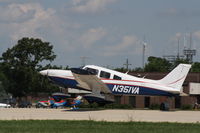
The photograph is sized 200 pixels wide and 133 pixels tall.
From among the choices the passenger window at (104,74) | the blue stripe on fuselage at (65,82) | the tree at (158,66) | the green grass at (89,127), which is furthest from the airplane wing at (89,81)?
the tree at (158,66)

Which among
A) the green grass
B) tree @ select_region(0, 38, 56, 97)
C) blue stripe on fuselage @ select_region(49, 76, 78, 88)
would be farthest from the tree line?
the green grass

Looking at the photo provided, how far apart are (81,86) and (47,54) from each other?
37.3 metres

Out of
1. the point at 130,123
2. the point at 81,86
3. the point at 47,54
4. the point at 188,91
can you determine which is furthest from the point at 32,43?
the point at 130,123

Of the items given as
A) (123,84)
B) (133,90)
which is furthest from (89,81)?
(133,90)

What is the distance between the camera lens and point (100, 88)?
29516 mm

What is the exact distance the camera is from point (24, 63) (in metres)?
65.1

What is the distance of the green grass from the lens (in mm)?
15742

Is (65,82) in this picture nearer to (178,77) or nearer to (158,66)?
(178,77)

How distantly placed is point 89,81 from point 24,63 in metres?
37.7

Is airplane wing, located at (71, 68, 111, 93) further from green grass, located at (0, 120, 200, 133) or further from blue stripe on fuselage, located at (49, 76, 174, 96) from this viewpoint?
green grass, located at (0, 120, 200, 133)

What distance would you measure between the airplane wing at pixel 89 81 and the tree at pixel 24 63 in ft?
112

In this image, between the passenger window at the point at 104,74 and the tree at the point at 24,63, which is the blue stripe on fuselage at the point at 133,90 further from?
the tree at the point at 24,63

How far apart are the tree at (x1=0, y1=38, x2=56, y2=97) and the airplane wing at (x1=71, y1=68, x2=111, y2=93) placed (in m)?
34.1

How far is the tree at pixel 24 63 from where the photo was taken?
63.7 meters
